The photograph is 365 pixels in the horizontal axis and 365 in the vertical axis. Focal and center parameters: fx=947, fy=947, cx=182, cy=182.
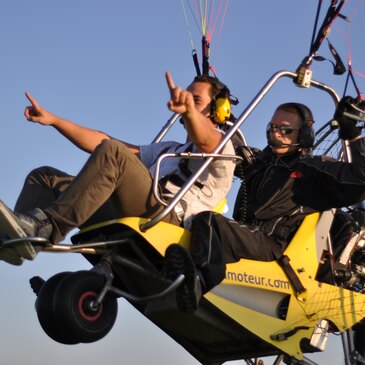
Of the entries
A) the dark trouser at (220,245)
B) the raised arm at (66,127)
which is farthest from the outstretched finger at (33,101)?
the dark trouser at (220,245)

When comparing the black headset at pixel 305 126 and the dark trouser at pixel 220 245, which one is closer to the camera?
the dark trouser at pixel 220 245

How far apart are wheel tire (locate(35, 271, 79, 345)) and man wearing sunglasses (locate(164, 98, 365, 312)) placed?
930 millimetres

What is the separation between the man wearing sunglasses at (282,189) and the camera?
21.0 feet

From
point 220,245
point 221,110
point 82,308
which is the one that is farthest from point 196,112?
point 82,308

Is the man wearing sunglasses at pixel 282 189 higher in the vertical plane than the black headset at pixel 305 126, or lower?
lower

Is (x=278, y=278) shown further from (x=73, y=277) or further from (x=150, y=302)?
(x=73, y=277)

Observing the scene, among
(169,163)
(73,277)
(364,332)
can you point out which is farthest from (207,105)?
(364,332)

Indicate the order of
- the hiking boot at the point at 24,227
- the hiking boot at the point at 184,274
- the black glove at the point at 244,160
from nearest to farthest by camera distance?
the hiking boot at the point at 24,227 → the hiking boot at the point at 184,274 → the black glove at the point at 244,160

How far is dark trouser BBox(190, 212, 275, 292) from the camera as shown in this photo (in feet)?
19.9

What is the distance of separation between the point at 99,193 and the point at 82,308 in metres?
0.76

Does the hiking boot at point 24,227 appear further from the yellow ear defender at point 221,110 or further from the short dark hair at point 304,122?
the short dark hair at point 304,122

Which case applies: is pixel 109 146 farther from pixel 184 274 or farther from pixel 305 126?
pixel 305 126

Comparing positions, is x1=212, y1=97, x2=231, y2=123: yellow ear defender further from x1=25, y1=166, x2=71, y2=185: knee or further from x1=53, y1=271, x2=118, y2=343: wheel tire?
x1=53, y1=271, x2=118, y2=343: wheel tire

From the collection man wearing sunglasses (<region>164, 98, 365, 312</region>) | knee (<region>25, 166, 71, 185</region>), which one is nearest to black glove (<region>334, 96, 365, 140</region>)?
man wearing sunglasses (<region>164, 98, 365, 312</region>)
